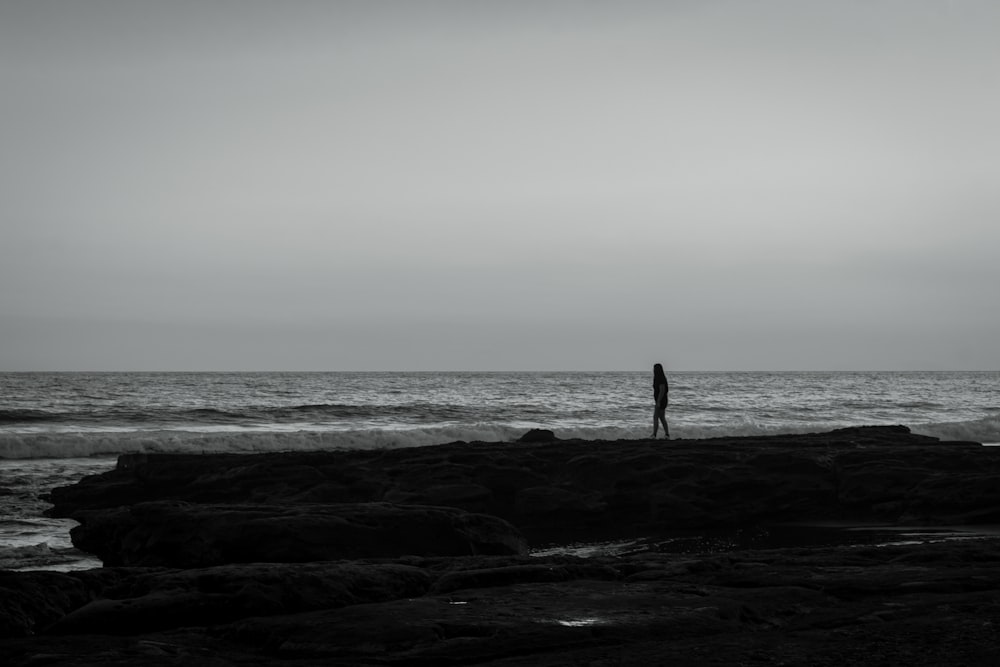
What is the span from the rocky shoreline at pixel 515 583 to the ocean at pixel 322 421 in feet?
14.8

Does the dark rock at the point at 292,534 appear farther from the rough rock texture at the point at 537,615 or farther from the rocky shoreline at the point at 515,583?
the rough rock texture at the point at 537,615

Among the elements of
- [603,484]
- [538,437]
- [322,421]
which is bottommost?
[322,421]

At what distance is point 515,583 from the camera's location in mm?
7828

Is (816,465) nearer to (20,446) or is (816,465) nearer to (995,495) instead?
(995,495)

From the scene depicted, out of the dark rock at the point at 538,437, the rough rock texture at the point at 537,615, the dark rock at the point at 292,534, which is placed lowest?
the dark rock at the point at 292,534

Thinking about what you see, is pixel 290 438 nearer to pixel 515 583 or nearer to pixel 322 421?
pixel 322 421

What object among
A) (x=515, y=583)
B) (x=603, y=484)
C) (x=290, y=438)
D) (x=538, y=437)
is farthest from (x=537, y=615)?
(x=290, y=438)

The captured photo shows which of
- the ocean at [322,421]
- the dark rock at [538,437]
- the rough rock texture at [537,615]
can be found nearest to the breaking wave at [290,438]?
the ocean at [322,421]

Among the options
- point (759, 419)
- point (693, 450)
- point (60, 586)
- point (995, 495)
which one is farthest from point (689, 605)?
point (759, 419)

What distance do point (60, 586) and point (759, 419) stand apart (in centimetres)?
4785

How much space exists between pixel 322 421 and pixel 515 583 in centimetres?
4262

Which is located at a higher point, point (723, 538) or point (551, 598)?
point (551, 598)

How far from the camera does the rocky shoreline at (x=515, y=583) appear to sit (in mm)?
5711

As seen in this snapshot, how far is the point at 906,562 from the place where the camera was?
29.0ft
